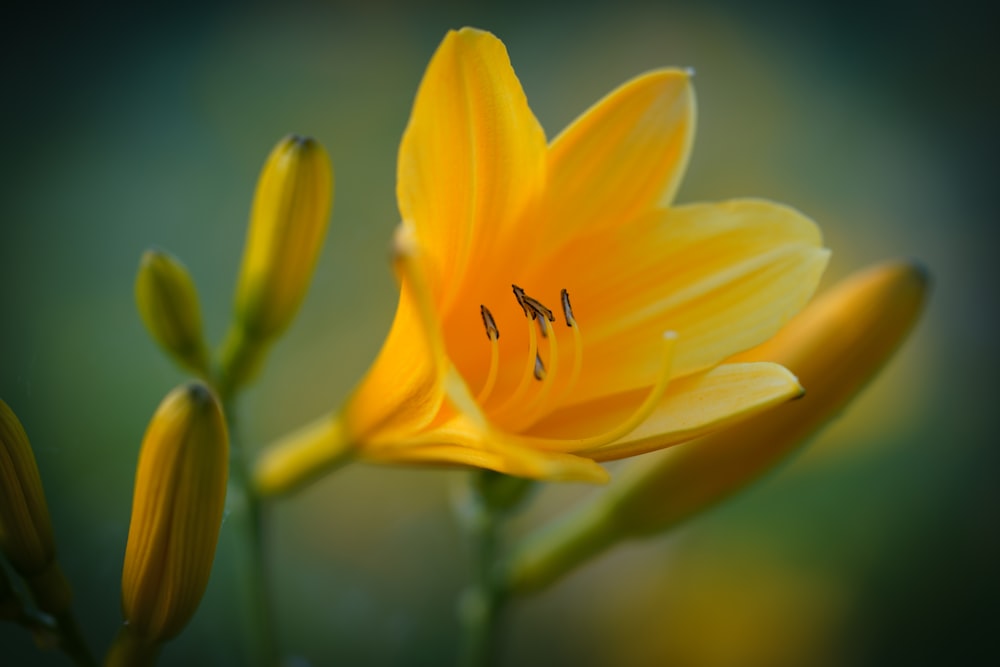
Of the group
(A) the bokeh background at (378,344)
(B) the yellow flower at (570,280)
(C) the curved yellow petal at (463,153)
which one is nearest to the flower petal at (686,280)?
(B) the yellow flower at (570,280)

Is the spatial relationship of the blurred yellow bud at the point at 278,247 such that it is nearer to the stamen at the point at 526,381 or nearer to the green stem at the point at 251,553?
the green stem at the point at 251,553

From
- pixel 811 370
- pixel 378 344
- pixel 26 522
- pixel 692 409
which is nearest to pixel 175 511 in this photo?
pixel 26 522

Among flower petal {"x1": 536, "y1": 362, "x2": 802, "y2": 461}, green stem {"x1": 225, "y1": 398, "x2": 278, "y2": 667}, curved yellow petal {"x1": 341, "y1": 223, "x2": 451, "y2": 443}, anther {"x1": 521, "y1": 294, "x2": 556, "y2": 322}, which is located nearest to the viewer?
curved yellow petal {"x1": 341, "y1": 223, "x2": 451, "y2": 443}

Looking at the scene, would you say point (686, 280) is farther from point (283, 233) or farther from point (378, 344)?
point (378, 344)

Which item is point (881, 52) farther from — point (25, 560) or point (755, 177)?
point (25, 560)

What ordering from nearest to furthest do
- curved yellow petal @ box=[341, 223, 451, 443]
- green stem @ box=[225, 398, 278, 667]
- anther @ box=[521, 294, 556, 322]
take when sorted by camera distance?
1. curved yellow petal @ box=[341, 223, 451, 443]
2. anther @ box=[521, 294, 556, 322]
3. green stem @ box=[225, 398, 278, 667]

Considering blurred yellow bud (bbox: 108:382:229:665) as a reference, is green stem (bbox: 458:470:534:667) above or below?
below

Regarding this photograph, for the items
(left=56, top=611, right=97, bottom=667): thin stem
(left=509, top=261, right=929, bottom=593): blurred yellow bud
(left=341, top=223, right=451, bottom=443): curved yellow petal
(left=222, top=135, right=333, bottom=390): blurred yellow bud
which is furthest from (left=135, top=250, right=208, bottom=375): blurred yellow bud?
(left=509, top=261, right=929, bottom=593): blurred yellow bud

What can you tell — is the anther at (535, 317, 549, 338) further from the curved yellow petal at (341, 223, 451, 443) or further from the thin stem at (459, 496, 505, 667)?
the thin stem at (459, 496, 505, 667)
